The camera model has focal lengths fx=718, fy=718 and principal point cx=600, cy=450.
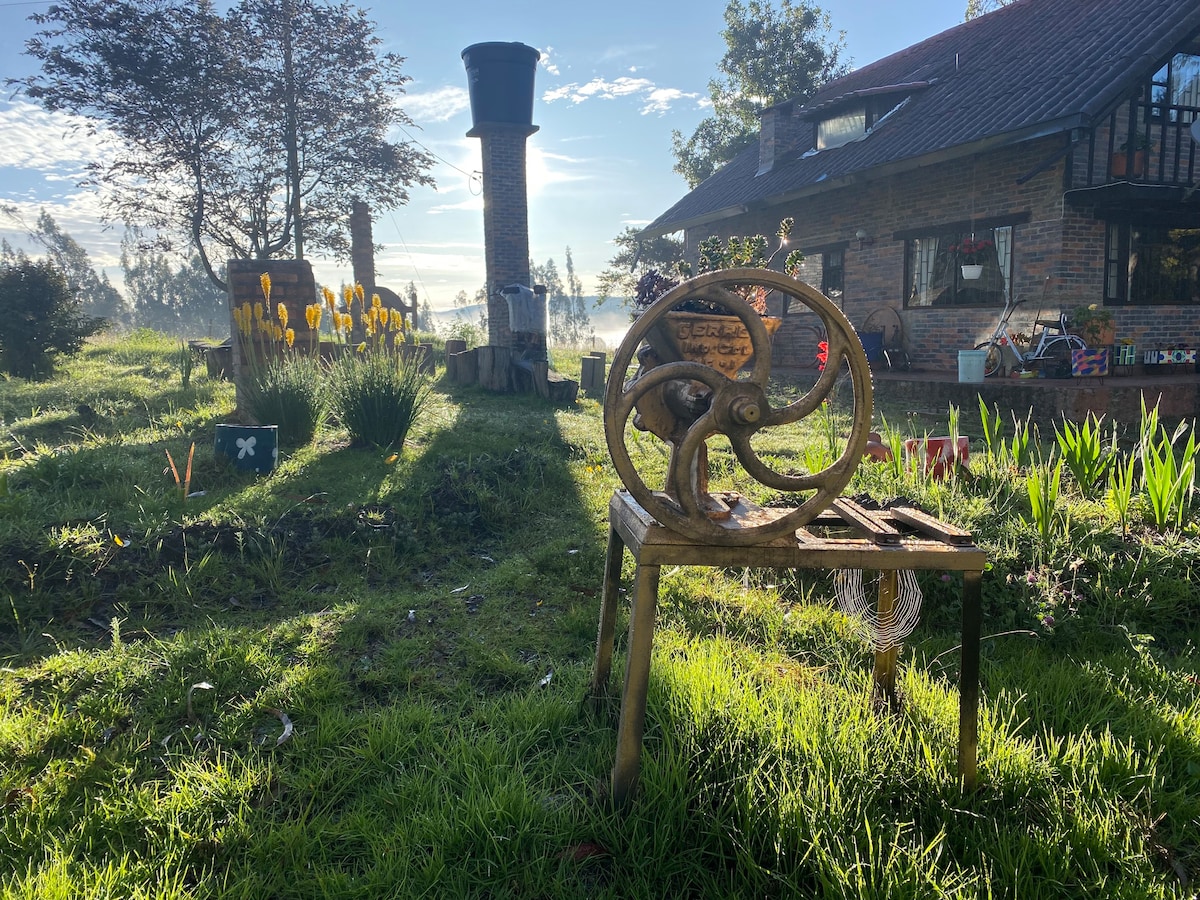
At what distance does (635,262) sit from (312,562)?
20.0m

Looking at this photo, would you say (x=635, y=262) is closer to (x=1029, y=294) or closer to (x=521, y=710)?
(x=1029, y=294)

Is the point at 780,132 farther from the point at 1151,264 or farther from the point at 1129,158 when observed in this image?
the point at 1151,264

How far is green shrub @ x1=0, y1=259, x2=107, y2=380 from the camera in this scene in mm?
10445

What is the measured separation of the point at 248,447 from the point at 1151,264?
11.7 metres

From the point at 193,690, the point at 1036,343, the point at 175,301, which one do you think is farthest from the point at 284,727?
the point at 175,301

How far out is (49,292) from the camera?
436 inches

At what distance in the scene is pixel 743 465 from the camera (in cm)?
174

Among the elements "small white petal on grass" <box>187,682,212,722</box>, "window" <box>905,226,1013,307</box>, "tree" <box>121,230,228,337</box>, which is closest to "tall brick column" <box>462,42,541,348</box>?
"window" <box>905,226,1013,307</box>

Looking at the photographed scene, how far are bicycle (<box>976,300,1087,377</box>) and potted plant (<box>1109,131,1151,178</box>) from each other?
207 centimetres

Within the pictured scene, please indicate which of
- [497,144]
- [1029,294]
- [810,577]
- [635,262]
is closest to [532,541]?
[810,577]

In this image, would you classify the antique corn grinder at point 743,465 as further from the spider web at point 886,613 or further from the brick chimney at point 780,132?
the brick chimney at point 780,132

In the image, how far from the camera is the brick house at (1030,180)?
367 inches

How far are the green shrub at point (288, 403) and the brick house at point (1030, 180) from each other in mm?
8991

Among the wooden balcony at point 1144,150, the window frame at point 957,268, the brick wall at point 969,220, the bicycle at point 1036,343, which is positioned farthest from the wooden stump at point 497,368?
the wooden balcony at point 1144,150
